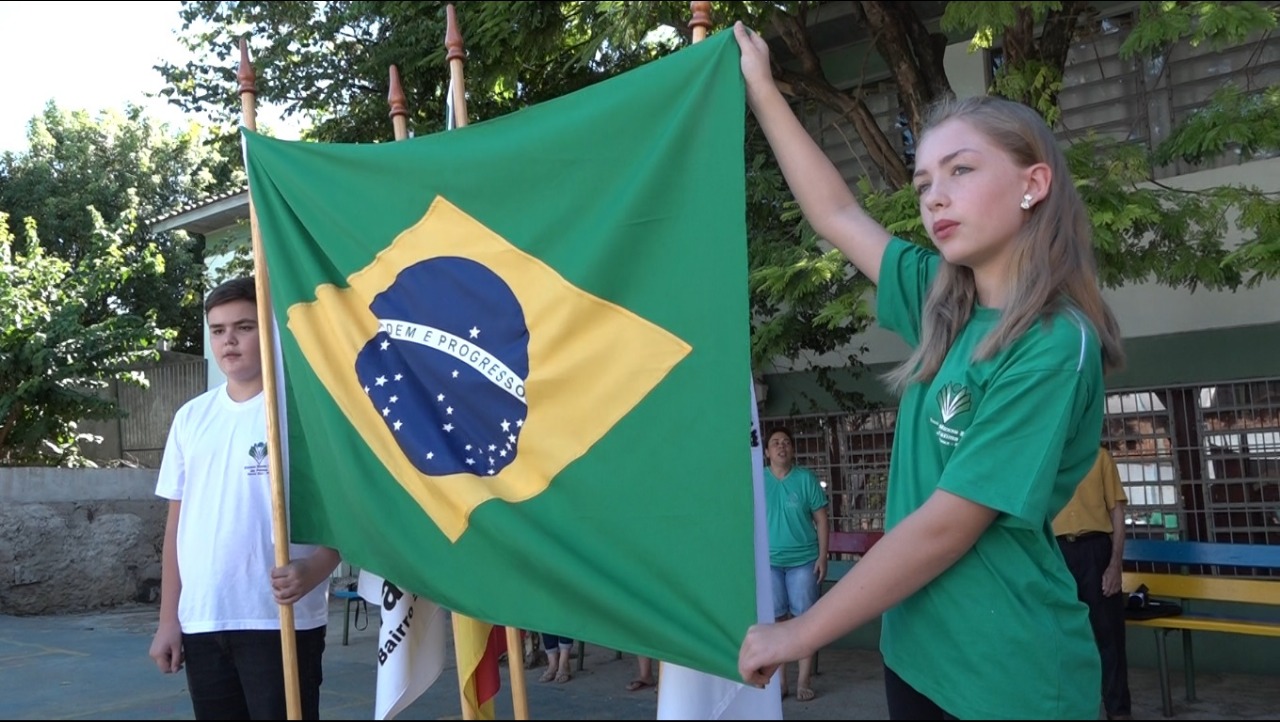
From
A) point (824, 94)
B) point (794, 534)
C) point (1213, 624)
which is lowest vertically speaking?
point (1213, 624)

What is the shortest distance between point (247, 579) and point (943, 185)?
2495mm

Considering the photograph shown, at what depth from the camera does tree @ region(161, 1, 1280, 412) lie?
5730mm

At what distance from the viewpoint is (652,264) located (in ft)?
9.11

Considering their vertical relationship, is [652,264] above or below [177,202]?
below

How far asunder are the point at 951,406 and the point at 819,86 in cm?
712

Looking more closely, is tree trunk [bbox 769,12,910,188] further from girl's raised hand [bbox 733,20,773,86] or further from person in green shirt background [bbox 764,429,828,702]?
girl's raised hand [bbox 733,20,773,86]

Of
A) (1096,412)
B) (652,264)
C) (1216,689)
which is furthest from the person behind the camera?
(1216,689)

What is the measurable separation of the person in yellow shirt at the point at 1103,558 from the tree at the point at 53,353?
1300cm

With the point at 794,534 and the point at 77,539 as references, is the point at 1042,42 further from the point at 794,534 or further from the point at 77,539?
the point at 77,539

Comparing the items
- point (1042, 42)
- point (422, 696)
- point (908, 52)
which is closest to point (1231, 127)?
point (1042, 42)

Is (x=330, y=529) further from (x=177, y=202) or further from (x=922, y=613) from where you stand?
(x=177, y=202)

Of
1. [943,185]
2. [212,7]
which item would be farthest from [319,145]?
[212,7]

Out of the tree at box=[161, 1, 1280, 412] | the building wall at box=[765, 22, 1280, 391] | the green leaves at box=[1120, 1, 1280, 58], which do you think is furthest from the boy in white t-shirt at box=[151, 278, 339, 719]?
the building wall at box=[765, 22, 1280, 391]

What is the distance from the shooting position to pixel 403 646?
3.69 m
